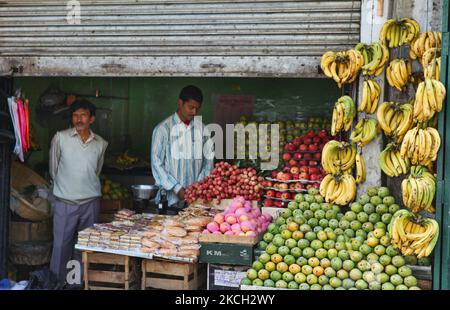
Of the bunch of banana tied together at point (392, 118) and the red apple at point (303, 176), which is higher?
the bunch of banana tied together at point (392, 118)

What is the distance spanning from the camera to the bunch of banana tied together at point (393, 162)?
201 inches

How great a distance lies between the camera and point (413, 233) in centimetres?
478

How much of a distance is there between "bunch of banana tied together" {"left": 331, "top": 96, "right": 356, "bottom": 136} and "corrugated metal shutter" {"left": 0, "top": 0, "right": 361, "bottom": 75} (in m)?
0.50

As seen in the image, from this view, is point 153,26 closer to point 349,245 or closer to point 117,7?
point 117,7

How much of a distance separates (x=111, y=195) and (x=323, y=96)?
3847 mm

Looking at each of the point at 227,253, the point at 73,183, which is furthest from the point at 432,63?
the point at 73,183

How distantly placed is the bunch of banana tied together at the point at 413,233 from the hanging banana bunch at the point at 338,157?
0.79 meters

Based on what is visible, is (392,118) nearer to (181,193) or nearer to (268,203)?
(268,203)

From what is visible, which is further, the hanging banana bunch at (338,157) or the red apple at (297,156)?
the red apple at (297,156)

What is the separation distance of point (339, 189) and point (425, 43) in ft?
4.60

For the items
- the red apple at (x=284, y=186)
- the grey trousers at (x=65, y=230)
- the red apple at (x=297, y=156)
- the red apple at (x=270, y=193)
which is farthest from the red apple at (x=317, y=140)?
the grey trousers at (x=65, y=230)

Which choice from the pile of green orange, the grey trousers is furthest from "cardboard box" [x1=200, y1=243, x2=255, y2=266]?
the grey trousers

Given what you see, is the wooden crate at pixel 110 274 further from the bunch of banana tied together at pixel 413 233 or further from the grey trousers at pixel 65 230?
the bunch of banana tied together at pixel 413 233

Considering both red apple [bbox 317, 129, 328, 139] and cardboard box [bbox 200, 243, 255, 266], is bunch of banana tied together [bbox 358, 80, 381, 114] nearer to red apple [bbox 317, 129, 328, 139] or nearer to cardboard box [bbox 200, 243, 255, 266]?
red apple [bbox 317, 129, 328, 139]
